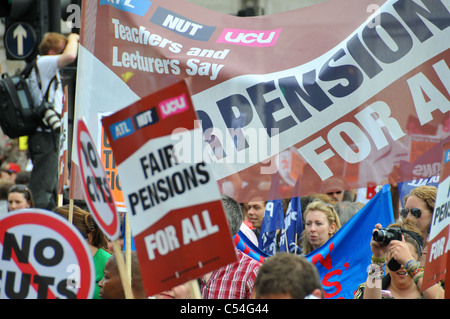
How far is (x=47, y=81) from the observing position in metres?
8.38

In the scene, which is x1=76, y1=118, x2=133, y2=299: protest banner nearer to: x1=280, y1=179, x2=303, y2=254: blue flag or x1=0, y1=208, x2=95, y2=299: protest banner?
x1=0, y1=208, x2=95, y2=299: protest banner

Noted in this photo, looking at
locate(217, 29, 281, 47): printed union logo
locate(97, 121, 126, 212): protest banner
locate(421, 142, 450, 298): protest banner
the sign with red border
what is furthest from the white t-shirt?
locate(421, 142, 450, 298): protest banner

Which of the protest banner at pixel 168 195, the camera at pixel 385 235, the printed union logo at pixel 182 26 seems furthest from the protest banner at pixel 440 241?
the printed union logo at pixel 182 26

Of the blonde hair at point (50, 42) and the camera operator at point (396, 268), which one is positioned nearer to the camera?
the camera operator at point (396, 268)

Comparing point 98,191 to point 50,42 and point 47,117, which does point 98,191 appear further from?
point 50,42

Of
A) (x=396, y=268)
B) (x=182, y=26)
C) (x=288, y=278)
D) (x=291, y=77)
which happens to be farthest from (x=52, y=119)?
(x=288, y=278)

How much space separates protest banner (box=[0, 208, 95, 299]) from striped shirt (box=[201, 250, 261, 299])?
3.99ft

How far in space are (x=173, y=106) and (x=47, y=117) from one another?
532cm

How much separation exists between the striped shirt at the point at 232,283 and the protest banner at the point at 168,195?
1.21 meters

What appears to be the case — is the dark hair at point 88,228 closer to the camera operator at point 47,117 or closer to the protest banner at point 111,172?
the protest banner at point 111,172

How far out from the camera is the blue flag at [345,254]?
5.79 meters
